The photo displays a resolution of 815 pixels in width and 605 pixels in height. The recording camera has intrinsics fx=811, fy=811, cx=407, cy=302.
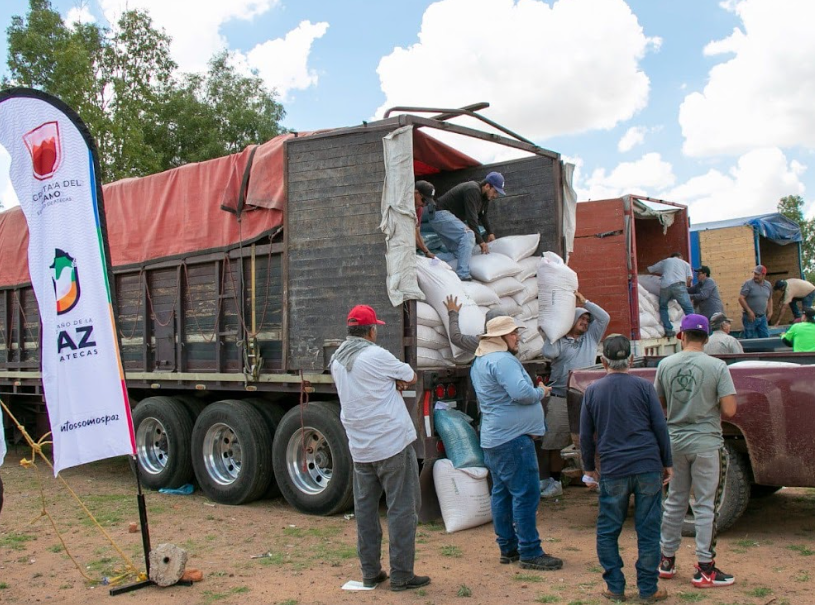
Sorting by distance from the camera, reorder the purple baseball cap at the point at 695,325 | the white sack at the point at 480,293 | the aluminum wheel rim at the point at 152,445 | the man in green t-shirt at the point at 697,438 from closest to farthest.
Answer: the man in green t-shirt at the point at 697,438 < the purple baseball cap at the point at 695,325 < the white sack at the point at 480,293 < the aluminum wheel rim at the point at 152,445

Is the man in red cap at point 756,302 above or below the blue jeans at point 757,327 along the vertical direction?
above

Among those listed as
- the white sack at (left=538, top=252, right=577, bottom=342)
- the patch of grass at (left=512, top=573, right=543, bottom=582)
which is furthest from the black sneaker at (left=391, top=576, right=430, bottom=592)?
the white sack at (left=538, top=252, right=577, bottom=342)

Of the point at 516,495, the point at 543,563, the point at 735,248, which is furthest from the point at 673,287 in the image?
the point at 543,563

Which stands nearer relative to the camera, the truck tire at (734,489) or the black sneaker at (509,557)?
the black sneaker at (509,557)

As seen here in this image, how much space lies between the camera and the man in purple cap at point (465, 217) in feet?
23.1

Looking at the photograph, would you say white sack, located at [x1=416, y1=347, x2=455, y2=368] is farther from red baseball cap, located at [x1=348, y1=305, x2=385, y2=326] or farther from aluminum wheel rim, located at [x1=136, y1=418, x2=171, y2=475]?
aluminum wheel rim, located at [x1=136, y1=418, x2=171, y2=475]

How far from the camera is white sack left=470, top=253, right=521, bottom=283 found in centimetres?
695

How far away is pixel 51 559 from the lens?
5.46m

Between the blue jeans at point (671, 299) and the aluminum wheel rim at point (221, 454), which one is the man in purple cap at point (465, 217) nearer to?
the aluminum wheel rim at point (221, 454)

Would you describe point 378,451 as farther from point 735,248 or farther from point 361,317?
point 735,248

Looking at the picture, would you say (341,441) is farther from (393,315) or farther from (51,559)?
(51,559)

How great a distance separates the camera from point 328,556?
5258 millimetres

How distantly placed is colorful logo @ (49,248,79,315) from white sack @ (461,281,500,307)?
2.99m

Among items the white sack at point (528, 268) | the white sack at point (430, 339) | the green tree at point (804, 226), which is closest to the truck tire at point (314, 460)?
the white sack at point (430, 339)
